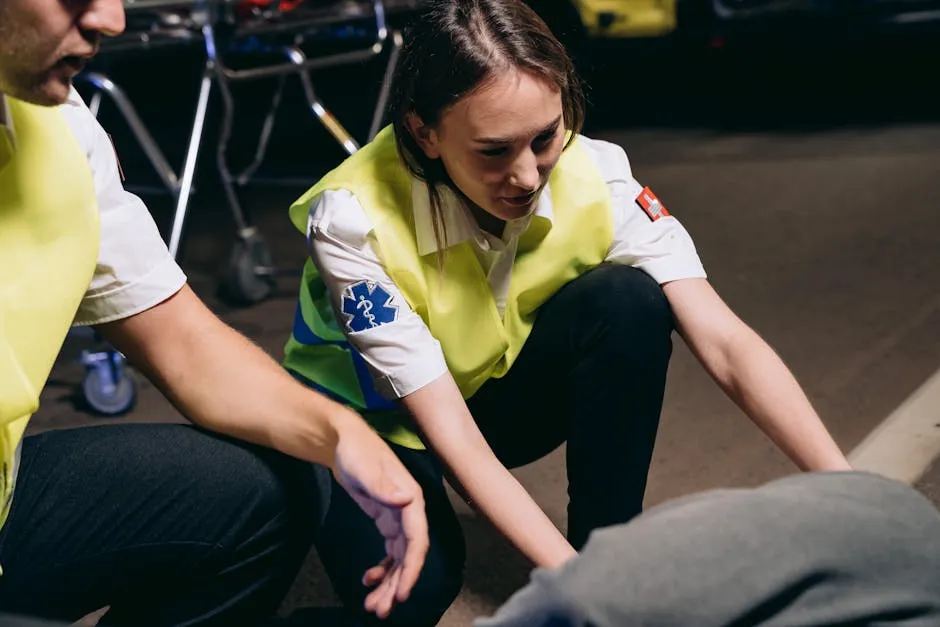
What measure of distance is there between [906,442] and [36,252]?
5.56ft

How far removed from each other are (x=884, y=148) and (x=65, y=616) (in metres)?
4.00

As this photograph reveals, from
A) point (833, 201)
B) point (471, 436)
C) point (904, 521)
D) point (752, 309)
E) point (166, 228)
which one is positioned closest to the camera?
point (904, 521)

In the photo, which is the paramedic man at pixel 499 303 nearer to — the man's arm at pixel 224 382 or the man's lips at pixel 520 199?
the man's lips at pixel 520 199

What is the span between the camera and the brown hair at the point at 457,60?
1614mm

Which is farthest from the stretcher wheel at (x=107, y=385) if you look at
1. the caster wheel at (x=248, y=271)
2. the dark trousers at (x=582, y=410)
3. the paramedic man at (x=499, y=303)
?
the dark trousers at (x=582, y=410)

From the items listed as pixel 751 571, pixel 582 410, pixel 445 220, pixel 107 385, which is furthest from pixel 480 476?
pixel 107 385

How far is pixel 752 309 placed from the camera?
10.6 ft

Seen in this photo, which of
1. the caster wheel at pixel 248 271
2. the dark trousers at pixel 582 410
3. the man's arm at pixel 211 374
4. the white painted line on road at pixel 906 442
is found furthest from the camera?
the caster wheel at pixel 248 271

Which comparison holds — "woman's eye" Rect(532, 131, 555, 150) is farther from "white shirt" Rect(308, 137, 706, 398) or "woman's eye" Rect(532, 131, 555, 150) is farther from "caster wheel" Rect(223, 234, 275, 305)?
"caster wheel" Rect(223, 234, 275, 305)

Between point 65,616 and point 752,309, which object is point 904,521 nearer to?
point 65,616

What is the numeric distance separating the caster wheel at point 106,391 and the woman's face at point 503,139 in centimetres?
149

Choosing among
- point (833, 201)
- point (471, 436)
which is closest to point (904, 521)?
point (471, 436)

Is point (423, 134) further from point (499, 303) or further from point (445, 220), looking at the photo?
point (499, 303)

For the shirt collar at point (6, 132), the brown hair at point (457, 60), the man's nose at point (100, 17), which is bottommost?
the brown hair at point (457, 60)
